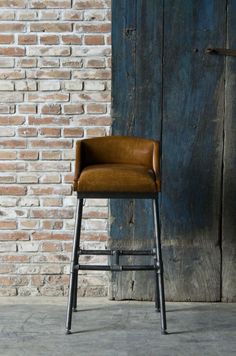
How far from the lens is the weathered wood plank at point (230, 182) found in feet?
12.0

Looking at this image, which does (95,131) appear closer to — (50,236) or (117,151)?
(117,151)

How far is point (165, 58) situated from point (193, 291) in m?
1.37

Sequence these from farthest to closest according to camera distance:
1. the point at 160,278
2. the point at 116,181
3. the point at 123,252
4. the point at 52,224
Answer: the point at 52,224
the point at 123,252
the point at 160,278
the point at 116,181

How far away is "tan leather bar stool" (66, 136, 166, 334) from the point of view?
10.2 ft

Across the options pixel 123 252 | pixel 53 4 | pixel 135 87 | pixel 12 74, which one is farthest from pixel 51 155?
pixel 53 4

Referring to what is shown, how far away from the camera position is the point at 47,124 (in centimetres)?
377

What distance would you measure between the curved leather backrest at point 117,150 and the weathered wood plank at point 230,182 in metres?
0.54

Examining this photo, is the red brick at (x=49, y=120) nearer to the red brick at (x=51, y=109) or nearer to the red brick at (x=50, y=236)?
the red brick at (x=51, y=109)

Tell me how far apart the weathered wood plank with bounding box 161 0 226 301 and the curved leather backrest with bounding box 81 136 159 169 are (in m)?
0.29

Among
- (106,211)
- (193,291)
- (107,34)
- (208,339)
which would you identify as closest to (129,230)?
(106,211)

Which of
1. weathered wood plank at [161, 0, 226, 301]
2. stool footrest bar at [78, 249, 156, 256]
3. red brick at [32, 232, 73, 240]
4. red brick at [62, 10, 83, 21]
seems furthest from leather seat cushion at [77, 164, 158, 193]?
red brick at [62, 10, 83, 21]

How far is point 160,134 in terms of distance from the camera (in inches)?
146

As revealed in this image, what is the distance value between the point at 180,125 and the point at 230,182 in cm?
44

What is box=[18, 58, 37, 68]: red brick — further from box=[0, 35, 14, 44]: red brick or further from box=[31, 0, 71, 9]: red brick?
box=[31, 0, 71, 9]: red brick
